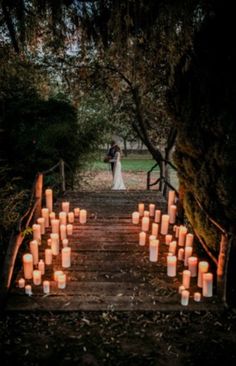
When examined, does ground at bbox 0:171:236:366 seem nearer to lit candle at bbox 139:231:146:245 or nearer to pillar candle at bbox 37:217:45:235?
lit candle at bbox 139:231:146:245

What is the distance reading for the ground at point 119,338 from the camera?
133 inches

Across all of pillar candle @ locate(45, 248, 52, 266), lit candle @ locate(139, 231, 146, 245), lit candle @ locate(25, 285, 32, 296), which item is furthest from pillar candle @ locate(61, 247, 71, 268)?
lit candle @ locate(139, 231, 146, 245)

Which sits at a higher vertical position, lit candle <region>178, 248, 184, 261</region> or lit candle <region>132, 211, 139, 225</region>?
lit candle <region>132, 211, 139, 225</region>

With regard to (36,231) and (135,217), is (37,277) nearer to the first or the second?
(36,231)

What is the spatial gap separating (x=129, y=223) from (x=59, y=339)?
3.43m

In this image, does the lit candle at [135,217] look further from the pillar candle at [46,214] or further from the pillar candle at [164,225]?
the pillar candle at [46,214]

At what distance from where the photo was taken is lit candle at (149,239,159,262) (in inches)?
210

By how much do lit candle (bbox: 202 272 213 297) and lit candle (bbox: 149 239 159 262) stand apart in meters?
1.01

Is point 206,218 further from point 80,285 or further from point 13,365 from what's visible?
point 13,365

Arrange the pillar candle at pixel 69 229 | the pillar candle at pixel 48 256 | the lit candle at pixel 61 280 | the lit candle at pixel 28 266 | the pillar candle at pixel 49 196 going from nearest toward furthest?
the lit candle at pixel 61 280 < the lit candle at pixel 28 266 < the pillar candle at pixel 48 256 < the pillar candle at pixel 69 229 < the pillar candle at pixel 49 196

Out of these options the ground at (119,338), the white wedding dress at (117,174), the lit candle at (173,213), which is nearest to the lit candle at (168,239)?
the lit candle at (173,213)

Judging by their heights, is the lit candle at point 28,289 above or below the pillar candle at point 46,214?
below

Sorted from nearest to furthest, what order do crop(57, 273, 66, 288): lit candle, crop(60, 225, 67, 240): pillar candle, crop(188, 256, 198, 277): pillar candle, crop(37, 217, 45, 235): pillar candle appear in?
crop(57, 273, 66, 288): lit candle → crop(188, 256, 198, 277): pillar candle → crop(60, 225, 67, 240): pillar candle → crop(37, 217, 45, 235): pillar candle

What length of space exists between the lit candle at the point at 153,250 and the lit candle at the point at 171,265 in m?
0.40
